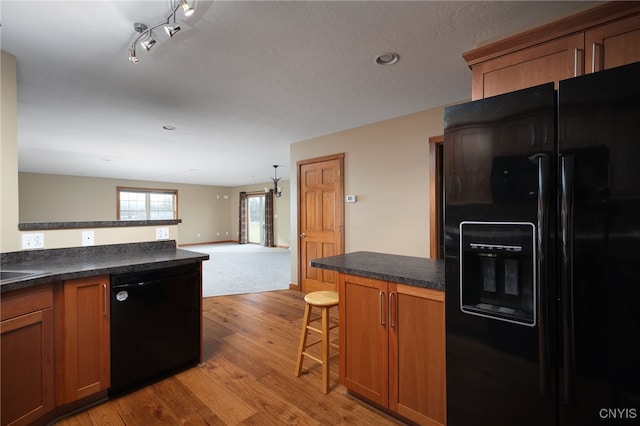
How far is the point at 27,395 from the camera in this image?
1616 mm

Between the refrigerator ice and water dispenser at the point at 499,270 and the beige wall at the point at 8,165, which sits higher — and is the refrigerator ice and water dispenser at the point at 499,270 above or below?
below

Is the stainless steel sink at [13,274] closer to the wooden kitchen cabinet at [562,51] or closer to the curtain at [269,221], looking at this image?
the wooden kitchen cabinet at [562,51]

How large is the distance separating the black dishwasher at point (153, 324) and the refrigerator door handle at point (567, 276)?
2326mm

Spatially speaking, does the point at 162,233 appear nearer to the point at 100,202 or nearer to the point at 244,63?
the point at 244,63

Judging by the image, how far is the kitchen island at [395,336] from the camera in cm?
158

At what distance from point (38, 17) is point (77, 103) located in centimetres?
165

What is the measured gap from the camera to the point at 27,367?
1.62 m

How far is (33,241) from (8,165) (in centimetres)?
55

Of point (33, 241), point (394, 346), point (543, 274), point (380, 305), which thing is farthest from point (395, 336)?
point (33, 241)

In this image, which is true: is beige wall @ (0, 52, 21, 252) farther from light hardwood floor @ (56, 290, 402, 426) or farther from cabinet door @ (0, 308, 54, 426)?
light hardwood floor @ (56, 290, 402, 426)

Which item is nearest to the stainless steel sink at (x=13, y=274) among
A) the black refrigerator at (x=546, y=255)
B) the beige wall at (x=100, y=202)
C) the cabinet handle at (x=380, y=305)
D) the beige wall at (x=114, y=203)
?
the cabinet handle at (x=380, y=305)

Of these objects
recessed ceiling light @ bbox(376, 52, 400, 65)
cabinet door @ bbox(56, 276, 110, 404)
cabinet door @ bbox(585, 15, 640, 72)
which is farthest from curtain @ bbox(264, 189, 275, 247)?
cabinet door @ bbox(585, 15, 640, 72)

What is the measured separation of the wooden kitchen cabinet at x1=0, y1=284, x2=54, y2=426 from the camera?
59.8 inches

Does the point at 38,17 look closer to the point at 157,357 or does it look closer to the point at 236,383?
the point at 157,357
